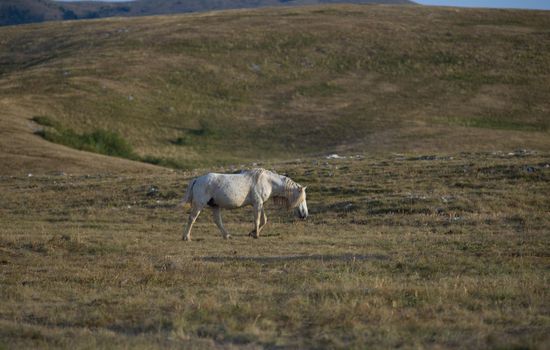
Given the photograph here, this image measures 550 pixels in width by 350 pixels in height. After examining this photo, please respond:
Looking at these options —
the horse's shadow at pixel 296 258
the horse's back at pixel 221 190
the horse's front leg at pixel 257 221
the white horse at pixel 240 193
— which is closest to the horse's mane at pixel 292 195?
the white horse at pixel 240 193

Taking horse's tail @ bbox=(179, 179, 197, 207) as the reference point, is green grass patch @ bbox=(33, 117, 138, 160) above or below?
below

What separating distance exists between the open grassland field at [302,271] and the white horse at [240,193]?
0.75 m

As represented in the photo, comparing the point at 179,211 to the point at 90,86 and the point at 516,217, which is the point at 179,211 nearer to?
the point at 516,217

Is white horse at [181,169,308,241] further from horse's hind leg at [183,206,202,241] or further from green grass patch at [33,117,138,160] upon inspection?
green grass patch at [33,117,138,160]

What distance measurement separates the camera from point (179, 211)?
26062mm

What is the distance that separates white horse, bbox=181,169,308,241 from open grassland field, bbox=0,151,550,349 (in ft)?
2.46

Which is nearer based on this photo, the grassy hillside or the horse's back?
the horse's back

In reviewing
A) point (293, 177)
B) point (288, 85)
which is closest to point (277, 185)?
point (293, 177)

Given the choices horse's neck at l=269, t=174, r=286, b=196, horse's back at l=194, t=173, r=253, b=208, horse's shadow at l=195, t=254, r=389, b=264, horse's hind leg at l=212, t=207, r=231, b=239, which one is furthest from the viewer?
horse's neck at l=269, t=174, r=286, b=196

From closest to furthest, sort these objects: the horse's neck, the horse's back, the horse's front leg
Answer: the horse's back
the horse's front leg
the horse's neck

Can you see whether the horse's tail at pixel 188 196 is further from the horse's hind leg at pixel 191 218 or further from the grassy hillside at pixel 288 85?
the grassy hillside at pixel 288 85

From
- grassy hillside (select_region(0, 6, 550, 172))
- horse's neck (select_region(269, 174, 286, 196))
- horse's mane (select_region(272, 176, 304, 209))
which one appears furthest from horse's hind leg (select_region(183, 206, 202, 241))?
grassy hillside (select_region(0, 6, 550, 172))

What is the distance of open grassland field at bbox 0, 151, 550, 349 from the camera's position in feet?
31.2

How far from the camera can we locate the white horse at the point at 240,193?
1942 centimetres
